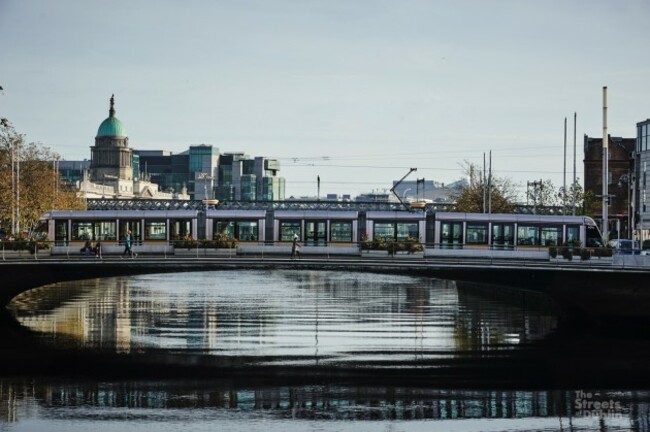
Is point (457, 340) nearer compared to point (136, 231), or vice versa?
point (457, 340)

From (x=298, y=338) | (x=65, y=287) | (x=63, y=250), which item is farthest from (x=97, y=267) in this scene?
(x=65, y=287)

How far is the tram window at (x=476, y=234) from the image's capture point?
92.1m

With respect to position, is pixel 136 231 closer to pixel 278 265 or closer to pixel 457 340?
pixel 278 265

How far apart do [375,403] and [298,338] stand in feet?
65.3

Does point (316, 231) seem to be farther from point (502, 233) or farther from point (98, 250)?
point (98, 250)

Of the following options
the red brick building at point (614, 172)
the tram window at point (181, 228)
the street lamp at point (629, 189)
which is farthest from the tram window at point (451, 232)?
the red brick building at point (614, 172)

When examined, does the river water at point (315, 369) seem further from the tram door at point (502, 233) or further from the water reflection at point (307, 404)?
the tram door at point (502, 233)

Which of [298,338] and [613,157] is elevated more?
[613,157]

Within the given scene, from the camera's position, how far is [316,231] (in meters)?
91.5

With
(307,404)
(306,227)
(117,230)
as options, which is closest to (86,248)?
(117,230)

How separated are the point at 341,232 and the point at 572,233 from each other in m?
18.3

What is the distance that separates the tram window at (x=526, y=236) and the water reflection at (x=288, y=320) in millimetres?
5088

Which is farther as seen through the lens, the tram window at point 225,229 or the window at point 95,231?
the window at point 95,231

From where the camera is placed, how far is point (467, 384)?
5038 cm
